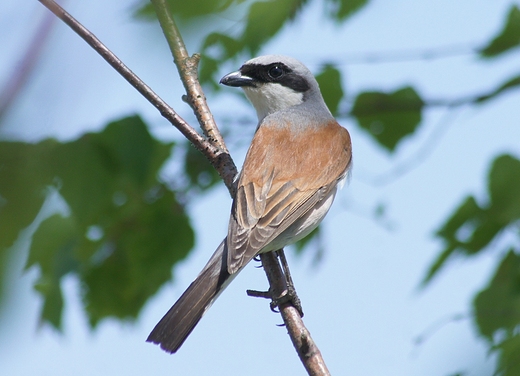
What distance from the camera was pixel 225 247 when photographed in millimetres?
3041

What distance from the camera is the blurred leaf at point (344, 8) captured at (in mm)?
3564

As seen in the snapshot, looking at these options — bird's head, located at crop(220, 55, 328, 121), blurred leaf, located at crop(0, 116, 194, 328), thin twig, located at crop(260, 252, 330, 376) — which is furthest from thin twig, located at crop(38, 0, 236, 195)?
bird's head, located at crop(220, 55, 328, 121)

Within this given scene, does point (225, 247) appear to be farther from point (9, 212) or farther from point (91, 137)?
point (9, 212)

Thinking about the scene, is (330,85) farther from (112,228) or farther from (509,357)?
(509,357)

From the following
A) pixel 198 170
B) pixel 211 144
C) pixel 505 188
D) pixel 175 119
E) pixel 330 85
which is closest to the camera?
pixel 175 119

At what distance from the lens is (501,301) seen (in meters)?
3.55

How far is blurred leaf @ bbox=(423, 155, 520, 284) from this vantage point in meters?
3.67

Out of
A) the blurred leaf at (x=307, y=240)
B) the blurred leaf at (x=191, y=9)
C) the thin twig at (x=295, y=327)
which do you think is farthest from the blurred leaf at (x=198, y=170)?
the blurred leaf at (x=191, y=9)

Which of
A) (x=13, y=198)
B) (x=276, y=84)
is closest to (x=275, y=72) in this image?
(x=276, y=84)

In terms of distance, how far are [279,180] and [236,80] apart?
0.93 metres

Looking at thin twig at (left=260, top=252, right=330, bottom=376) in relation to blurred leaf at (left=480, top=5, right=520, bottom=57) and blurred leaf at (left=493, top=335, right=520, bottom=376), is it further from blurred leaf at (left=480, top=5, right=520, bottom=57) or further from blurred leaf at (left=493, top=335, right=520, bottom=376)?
blurred leaf at (left=480, top=5, right=520, bottom=57)

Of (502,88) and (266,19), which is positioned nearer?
(266,19)

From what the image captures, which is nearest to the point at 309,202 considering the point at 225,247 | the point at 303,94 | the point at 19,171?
the point at 225,247

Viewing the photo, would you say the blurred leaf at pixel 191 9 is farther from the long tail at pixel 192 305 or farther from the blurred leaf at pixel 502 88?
the blurred leaf at pixel 502 88
